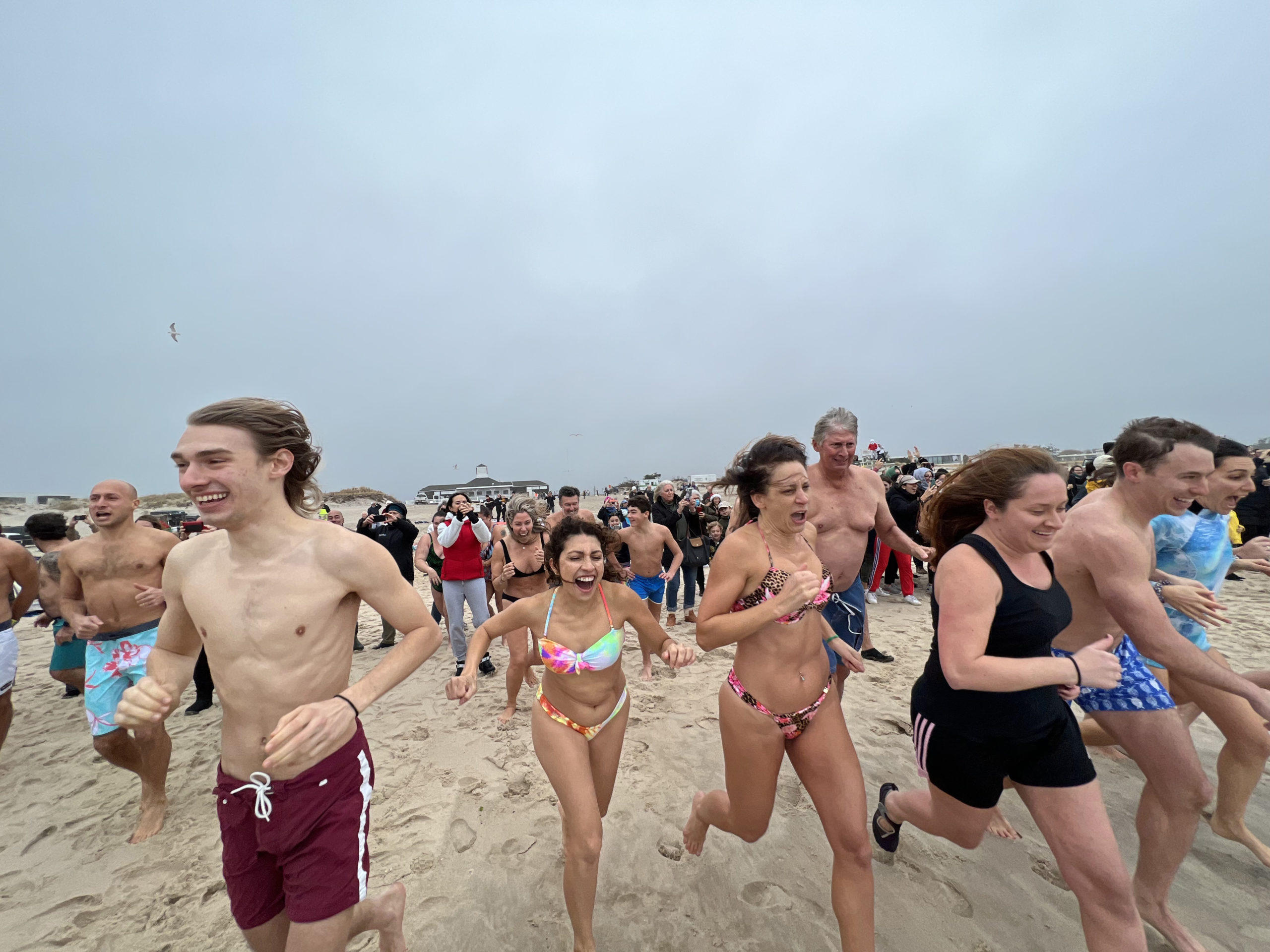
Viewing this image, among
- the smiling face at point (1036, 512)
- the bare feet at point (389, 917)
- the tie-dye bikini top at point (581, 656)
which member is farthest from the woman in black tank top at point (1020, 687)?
the bare feet at point (389, 917)

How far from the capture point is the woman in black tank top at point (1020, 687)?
1724 mm

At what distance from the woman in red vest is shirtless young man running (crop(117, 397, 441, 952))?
3827mm

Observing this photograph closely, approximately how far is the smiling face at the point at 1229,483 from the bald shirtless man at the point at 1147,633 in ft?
Result: 1.96

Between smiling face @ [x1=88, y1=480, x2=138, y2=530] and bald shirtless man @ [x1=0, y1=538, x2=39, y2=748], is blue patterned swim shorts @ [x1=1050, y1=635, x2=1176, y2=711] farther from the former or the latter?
bald shirtless man @ [x1=0, y1=538, x2=39, y2=748]

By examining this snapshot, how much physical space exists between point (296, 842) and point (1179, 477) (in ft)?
12.7

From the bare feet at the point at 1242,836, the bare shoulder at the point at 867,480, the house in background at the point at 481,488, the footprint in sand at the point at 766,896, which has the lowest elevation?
the house in background at the point at 481,488

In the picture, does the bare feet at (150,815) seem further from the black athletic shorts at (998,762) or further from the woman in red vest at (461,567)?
the black athletic shorts at (998,762)

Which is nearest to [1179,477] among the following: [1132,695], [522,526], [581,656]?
[1132,695]

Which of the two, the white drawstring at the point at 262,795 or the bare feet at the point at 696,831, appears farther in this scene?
the bare feet at the point at 696,831

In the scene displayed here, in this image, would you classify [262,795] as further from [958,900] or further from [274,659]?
[958,900]

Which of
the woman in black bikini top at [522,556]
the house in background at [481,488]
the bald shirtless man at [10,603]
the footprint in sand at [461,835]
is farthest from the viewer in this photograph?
the house in background at [481,488]

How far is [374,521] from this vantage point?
755 centimetres

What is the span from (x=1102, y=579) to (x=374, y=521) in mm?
8062

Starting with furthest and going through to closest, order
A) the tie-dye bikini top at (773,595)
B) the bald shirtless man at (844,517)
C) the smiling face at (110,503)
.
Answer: the bald shirtless man at (844,517)
the smiling face at (110,503)
the tie-dye bikini top at (773,595)
